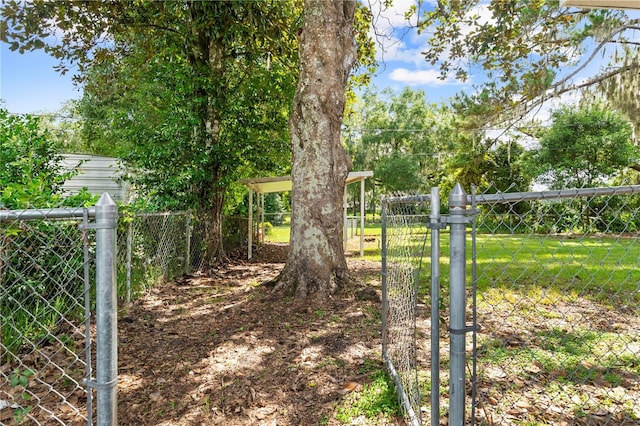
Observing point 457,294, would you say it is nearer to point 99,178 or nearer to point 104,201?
point 104,201

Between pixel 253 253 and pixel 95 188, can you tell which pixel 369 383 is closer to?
pixel 253 253

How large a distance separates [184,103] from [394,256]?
7103mm

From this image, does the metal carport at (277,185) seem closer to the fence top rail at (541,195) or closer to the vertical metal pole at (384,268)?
the vertical metal pole at (384,268)

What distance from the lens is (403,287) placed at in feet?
9.21

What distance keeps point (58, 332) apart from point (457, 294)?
4300 mm

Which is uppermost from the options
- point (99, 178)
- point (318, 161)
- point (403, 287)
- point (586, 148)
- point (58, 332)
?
point (586, 148)

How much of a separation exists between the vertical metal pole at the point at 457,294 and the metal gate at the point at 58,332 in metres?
1.38

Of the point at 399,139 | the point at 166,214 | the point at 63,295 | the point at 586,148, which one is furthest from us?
the point at 399,139

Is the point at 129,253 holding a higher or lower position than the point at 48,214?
lower

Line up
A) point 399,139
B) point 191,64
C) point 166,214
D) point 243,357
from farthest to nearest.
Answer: point 399,139 → point 191,64 → point 166,214 → point 243,357

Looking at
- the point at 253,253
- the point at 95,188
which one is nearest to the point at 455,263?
the point at 253,253

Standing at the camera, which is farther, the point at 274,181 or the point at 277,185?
the point at 277,185

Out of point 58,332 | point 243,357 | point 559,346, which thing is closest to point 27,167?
point 58,332

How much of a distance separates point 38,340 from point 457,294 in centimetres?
404
